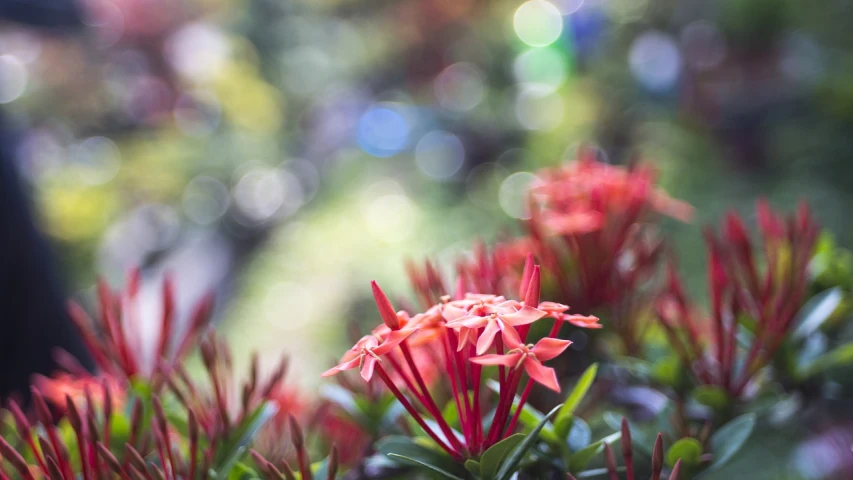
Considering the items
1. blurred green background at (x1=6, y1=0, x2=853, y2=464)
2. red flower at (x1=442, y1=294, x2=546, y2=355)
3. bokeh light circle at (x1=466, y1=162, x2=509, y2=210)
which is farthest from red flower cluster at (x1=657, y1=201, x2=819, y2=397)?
bokeh light circle at (x1=466, y1=162, x2=509, y2=210)

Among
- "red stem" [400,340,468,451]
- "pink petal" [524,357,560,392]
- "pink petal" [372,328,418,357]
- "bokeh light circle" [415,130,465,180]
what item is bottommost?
"bokeh light circle" [415,130,465,180]

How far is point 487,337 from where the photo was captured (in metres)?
0.15

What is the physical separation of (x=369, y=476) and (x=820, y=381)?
0.19 metres

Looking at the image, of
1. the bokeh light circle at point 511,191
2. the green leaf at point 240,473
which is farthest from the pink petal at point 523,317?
the bokeh light circle at point 511,191

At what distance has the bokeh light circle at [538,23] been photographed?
72.1 inches

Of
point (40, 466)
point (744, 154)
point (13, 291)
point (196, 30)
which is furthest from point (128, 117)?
point (40, 466)

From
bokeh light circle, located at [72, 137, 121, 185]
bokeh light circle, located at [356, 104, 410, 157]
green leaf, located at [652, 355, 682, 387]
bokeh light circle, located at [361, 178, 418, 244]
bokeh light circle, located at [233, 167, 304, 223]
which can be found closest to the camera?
green leaf, located at [652, 355, 682, 387]

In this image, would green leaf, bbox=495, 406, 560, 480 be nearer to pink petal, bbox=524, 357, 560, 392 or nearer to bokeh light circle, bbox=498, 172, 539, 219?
pink petal, bbox=524, 357, 560, 392

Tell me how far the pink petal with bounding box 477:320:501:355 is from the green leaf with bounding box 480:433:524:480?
27mm

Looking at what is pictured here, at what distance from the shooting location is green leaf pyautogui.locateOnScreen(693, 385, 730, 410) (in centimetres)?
24

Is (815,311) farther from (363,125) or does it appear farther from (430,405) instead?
(363,125)

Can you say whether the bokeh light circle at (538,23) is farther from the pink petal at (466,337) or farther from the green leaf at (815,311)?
the pink petal at (466,337)

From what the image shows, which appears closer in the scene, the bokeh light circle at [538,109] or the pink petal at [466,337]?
the pink petal at [466,337]

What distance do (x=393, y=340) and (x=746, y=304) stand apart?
0.18 m
